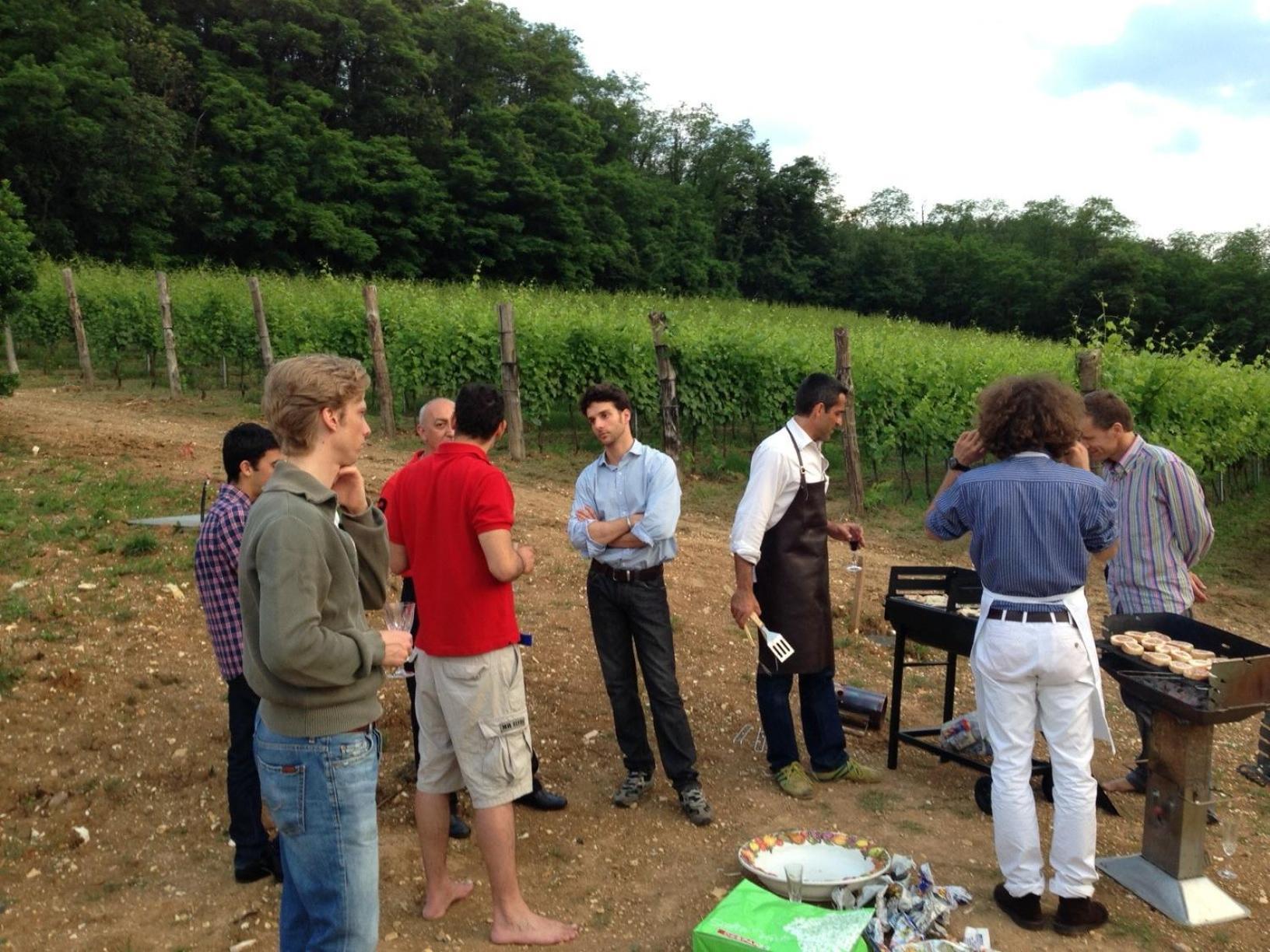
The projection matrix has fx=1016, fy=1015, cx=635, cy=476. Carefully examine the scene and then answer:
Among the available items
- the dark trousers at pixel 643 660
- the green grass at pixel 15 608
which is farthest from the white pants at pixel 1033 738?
the green grass at pixel 15 608

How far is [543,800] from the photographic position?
179 inches

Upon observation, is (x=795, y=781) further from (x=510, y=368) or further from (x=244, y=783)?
(x=510, y=368)

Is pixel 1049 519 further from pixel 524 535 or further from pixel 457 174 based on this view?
pixel 457 174

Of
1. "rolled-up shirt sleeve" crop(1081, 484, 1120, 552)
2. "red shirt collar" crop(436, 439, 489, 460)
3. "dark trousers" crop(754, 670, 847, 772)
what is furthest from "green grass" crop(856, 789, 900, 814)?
"red shirt collar" crop(436, 439, 489, 460)

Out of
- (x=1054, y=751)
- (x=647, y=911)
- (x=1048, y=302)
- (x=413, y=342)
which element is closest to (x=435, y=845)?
(x=647, y=911)

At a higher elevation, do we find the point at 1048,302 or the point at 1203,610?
the point at 1048,302

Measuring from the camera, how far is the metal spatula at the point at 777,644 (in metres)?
4.46

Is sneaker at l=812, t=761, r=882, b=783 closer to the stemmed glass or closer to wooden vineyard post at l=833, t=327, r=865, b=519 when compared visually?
the stemmed glass

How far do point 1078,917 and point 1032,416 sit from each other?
175 centimetres

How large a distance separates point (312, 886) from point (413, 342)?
45.1 ft

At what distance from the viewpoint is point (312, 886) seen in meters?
2.43

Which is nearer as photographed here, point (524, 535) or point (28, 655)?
point (28, 655)

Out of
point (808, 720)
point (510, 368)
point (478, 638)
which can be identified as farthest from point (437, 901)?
point (510, 368)

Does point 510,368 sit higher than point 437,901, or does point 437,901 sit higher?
point 510,368
